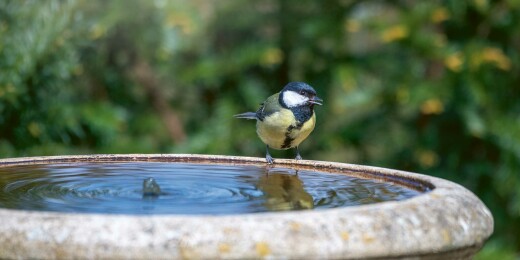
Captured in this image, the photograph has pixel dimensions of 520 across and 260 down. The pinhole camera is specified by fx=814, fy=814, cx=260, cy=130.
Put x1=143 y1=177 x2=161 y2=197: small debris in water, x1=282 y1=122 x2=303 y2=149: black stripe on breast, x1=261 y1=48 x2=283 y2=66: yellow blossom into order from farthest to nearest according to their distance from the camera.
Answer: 1. x1=261 y1=48 x2=283 y2=66: yellow blossom
2. x1=282 y1=122 x2=303 y2=149: black stripe on breast
3. x1=143 y1=177 x2=161 y2=197: small debris in water

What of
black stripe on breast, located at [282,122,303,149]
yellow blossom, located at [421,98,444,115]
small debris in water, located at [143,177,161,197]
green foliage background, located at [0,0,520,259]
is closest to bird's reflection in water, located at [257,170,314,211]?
small debris in water, located at [143,177,161,197]

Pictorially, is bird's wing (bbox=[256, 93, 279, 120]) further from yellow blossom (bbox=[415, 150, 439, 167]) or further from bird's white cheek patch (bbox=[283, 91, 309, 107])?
yellow blossom (bbox=[415, 150, 439, 167])

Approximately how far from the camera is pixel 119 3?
19.0ft

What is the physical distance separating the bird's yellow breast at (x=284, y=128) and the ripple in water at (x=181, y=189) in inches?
24.6

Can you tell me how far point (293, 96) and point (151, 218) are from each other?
2111 mm

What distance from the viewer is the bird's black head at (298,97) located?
3.56m

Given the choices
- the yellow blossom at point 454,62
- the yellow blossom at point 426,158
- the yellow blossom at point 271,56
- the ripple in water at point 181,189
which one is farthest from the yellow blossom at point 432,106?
the ripple in water at point 181,189

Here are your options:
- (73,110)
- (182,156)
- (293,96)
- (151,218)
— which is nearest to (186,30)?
(73,110)

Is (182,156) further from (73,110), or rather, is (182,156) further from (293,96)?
(73,110)

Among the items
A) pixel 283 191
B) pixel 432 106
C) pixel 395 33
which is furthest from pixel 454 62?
pixel 283 191

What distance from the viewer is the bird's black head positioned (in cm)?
356

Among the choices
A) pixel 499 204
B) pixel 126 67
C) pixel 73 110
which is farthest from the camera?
pixel 126 67

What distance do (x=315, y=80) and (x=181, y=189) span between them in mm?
3434

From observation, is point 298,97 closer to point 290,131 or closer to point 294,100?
point 294,100
